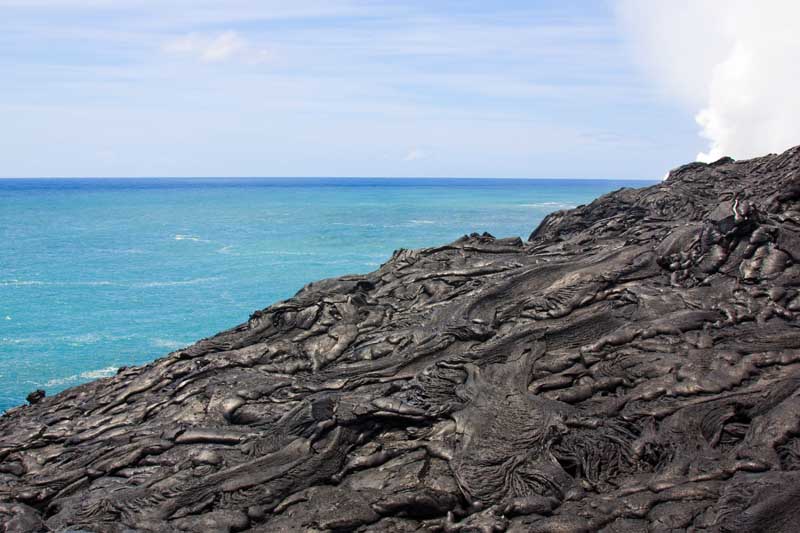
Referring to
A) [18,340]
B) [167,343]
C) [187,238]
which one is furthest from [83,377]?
[187,238]

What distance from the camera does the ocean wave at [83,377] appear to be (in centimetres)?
1711

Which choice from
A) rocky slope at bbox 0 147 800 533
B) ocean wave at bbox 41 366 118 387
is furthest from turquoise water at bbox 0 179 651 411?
rocky slope at bbox 0 147 800 533

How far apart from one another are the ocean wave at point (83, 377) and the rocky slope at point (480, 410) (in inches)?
326

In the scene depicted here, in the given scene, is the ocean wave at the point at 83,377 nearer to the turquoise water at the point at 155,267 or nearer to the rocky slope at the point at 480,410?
the turquoise water at the point at 155,267

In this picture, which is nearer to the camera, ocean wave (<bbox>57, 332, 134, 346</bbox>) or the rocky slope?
the rocky slope

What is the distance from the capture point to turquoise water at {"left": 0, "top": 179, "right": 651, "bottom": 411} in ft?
66.4

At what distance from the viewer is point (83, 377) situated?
17609 mm

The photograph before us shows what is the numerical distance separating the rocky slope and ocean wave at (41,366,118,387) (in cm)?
829

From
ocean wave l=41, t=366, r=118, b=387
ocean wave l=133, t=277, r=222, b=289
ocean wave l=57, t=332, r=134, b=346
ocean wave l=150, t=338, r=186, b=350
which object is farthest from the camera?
ocean wave l=133, t=277, r=222, b=289

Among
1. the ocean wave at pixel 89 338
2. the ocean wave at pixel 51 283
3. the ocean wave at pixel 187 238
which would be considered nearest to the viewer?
the ocean wave at pixel 89 338

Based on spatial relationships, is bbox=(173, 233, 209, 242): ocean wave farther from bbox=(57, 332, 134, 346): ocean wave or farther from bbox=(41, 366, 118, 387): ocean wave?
bbox=(41, 366, 118, 387): ocean wave

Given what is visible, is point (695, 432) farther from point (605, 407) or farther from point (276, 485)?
point (276, 485)

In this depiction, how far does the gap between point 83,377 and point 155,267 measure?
18.0m

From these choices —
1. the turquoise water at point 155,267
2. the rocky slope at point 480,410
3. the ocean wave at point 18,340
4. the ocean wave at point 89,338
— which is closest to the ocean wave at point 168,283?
the turquoise water at point 155,267
